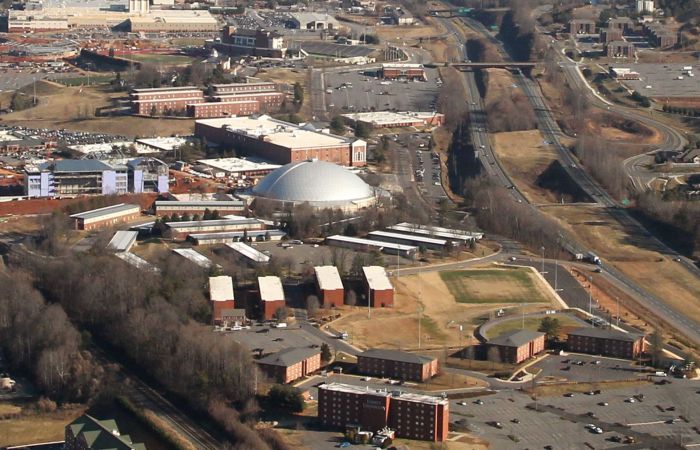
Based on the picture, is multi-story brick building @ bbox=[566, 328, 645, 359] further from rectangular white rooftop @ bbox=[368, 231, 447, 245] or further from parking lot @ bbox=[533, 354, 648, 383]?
rectangular white rooftop @ bbox=[368, 231, 447, 245]

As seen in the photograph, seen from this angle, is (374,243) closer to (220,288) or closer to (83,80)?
(220,288)

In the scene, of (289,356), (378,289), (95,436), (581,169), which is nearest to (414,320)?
(378,289)

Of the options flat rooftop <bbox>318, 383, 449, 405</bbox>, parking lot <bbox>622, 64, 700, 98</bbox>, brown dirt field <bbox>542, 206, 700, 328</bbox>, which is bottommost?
brown dirt field <bbox>542, 206, 700, 328</bbox>

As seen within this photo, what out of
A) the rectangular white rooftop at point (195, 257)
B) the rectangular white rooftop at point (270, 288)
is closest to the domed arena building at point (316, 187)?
the rectangular white rooftop at point (195, 257)

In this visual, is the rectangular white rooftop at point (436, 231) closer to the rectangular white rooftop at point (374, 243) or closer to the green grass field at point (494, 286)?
the rectangular white rooftop at point (374, 243)

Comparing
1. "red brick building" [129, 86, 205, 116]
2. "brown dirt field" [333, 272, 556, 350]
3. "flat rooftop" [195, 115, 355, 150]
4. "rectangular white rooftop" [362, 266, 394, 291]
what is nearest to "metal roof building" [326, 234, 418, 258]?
"brown dirt field" [333, 272, 556, 350]
